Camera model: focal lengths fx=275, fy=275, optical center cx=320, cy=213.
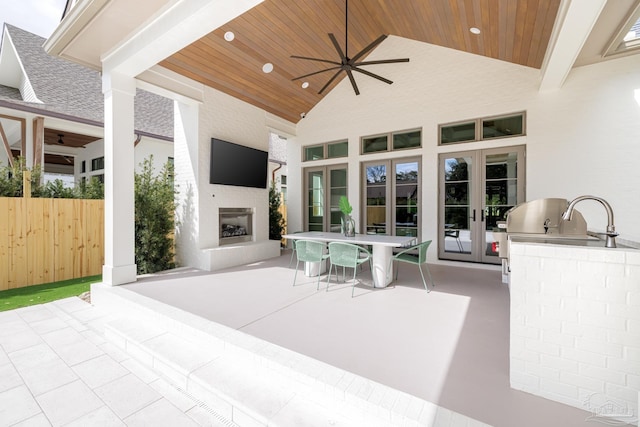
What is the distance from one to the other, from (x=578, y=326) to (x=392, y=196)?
16.3 feet

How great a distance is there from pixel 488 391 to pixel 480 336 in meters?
0.85

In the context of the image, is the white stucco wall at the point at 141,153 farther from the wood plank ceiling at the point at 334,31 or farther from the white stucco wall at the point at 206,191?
the wood plank ceiling at the point at 334,31

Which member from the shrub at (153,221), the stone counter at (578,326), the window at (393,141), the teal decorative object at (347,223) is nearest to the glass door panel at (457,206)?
the window at (393,141)

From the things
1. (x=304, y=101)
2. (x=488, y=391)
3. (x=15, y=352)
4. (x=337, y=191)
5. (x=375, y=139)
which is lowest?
(x=15, y=352)

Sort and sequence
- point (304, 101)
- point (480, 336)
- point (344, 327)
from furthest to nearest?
point (304, 101) → point (344, 327) → point (480, 336)

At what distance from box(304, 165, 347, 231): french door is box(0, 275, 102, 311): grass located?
502 centimetres

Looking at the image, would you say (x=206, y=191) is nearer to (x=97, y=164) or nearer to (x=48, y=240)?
(x=48, y=240)

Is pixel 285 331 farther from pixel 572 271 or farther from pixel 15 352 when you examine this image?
pixel 15 352

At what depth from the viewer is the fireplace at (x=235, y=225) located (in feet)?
19.3

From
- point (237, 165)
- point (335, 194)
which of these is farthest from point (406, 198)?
point (237, 165)

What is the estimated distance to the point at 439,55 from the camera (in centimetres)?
580

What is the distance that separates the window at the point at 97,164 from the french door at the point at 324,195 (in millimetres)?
6244

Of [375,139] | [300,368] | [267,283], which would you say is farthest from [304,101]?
[300,368]

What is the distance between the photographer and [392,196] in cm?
647
